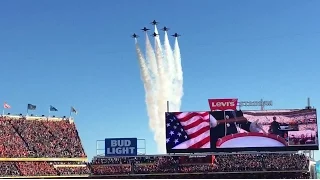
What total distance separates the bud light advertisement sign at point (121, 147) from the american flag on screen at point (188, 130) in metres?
7.11

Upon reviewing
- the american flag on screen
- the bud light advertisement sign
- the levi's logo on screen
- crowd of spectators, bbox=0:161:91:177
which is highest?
the levi's logo on screen

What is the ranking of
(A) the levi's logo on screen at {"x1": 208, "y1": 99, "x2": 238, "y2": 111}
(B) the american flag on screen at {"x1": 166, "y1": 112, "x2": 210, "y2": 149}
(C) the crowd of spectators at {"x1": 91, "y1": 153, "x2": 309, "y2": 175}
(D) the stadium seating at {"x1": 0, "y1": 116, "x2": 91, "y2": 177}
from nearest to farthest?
(B) the american flag on screen at {"x1": 166, "y1": 112, "x2": 210, "y2": 149} → (C) the crowd of spectators at {"x1": 91, "y1": 153, "x2": 309, "y2": 175} → (D) the stadium seating at {"x1": 0, "y1": 116, "x2": 91, "y2": 177} → (A) the levi's logo on screen at {"x1": 208, "y1": 99, "x2": 238, "y2": 111}

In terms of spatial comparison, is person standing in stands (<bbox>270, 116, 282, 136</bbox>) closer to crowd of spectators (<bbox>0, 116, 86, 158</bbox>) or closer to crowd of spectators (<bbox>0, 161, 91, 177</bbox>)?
crowd of spectators (<bbox>0, 161, 91, 177</bbox>)

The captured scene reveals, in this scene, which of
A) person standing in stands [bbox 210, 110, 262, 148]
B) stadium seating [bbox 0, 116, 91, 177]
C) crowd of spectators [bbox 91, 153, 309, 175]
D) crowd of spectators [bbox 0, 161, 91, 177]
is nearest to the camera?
crowd of spectators [bbox 0, 161, 91, 177]

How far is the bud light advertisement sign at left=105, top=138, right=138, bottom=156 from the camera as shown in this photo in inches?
3511

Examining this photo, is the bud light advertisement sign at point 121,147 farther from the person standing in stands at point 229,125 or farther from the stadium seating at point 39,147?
the person standing in stands at point 229,125

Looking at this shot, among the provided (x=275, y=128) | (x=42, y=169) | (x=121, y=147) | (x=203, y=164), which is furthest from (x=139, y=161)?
(x=275, y=128)

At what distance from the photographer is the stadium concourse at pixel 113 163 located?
84.4 metres

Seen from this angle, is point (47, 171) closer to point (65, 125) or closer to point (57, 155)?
point (57, 155)

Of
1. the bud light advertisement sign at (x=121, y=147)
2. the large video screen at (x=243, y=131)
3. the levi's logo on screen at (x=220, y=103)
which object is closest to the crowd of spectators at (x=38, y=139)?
the bud light advertisement sign at (x=121, y=147)

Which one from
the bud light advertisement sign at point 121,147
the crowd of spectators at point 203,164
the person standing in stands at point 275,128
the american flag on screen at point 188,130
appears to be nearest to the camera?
the person standing in stands at point 275,128

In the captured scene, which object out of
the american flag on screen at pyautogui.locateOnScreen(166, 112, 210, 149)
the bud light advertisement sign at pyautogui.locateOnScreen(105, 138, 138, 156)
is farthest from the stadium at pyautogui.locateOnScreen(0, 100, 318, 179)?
the american flag on screen at pyautogui.locateOnScreen(166, 112, 210, 149)

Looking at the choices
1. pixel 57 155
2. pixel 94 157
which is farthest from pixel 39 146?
pixel 94 157

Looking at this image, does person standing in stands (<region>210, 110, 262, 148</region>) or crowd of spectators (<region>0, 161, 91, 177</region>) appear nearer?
crowd of spectators (<region>0, 161, 91, 177</region>)
